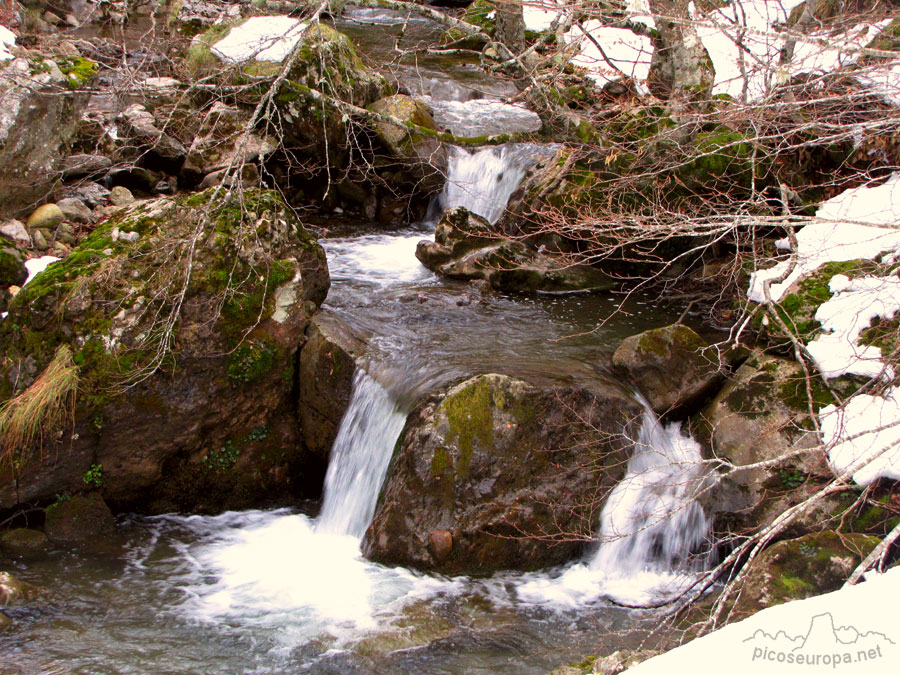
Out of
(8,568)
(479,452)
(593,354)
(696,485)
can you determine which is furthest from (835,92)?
(8,568)

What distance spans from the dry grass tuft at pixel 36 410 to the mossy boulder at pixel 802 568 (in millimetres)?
4854

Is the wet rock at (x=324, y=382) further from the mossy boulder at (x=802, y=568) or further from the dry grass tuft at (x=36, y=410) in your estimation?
the mossy boulder at (x=802, y=568)

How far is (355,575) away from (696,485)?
8.61ft

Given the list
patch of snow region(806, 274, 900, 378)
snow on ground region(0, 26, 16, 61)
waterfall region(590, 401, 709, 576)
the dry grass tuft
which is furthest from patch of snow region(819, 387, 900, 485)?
snow on ground region(0, 26, 16, 61)

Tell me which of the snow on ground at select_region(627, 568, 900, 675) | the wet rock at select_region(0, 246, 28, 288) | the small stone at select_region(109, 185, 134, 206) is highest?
the small stone at select_region(109, 185, 134, 206)

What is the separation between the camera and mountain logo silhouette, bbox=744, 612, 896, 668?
229 centimetres

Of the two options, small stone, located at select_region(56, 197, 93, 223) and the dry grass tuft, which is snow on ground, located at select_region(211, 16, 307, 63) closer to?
small stone, located at select_region(56, 197, 93, 223)

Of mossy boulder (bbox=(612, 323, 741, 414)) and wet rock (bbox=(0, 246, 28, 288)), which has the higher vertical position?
wet rock (bbox=(0, 246, 28, 288))

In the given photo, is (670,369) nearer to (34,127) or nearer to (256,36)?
(34,127)

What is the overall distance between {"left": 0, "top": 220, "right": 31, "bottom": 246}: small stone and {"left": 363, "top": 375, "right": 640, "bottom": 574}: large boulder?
5.33m

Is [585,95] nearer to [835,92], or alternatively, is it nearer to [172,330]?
[835,92]

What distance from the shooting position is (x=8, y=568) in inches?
194

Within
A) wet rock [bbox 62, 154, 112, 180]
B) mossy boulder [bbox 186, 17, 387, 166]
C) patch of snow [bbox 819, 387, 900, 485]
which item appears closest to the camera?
patch of snow [bbox 819, 387, 900, 485]

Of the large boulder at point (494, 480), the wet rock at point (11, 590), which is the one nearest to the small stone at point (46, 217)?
the wet rock at point (11, 590)
